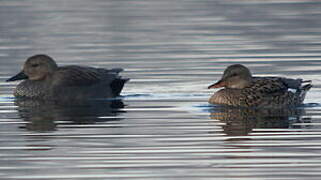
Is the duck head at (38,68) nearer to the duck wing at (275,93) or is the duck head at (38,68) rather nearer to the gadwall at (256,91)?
the gadwall at (256,91)

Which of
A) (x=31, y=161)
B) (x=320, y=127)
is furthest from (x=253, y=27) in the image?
(x=31, y=161)

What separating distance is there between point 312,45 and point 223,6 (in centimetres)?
996

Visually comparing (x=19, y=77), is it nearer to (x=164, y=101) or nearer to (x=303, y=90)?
(x=164, y=101)

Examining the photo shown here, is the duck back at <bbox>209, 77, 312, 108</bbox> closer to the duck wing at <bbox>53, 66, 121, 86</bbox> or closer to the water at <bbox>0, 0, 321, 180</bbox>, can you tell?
the water at <bbox>0, 0, 321, 180</bbox>

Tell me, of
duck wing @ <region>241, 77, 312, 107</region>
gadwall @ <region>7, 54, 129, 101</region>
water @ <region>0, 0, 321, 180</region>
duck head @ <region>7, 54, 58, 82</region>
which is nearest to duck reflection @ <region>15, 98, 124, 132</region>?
water @ <region>0, 0, 321, 180</region>

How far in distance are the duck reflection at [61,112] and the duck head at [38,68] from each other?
86 cm

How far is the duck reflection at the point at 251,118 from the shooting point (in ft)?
46.5

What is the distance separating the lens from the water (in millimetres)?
11609

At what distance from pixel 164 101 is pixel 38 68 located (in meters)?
2.90

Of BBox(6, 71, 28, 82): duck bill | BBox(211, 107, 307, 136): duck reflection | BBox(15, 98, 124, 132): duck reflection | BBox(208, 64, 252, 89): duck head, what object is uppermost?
BBox(6, 71, 28, 82): duck bill

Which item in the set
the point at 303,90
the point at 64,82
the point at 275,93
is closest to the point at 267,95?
the point at 275,93

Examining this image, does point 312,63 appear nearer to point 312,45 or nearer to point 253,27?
point 312,45

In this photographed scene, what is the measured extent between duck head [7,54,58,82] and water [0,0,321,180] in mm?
410

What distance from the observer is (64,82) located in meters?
18.6
